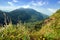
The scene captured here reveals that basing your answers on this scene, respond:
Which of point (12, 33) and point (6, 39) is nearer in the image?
point (6, 39)

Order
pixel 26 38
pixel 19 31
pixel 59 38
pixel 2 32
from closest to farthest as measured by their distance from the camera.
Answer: pixel 26 38 < pixel 2 32 < pixel 19 31 < pixel 59 38

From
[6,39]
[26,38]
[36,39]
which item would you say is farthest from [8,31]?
[26,38]

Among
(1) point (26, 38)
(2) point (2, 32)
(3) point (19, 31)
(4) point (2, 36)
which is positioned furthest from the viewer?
(3) point (19, 31)

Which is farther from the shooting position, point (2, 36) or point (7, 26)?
point (7, 26)

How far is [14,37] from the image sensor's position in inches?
250

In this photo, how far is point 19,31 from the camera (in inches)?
269

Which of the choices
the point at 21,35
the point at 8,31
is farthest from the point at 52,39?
the point at 8,31

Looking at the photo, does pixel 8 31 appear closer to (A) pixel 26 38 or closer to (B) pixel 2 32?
(B) pixel 2 32

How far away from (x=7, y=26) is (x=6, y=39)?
0.67 m

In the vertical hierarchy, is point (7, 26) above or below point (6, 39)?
above

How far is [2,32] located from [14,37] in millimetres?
472

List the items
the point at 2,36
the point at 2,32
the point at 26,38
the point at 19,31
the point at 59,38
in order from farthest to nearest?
the point at 59,38, the point at 19,31, the point at 2,32, the point at 2,36, the point at 26,38

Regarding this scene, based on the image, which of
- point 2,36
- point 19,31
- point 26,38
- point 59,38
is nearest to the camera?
point 26,38

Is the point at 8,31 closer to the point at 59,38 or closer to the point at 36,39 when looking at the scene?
the point at 36,39
